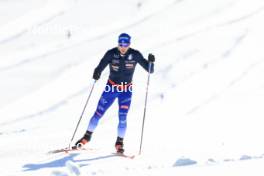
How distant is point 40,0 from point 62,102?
12.4ft

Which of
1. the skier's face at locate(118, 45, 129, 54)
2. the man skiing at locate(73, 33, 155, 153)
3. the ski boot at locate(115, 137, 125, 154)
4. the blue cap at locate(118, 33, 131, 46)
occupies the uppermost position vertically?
the blue cap at locate(118, 33, 131, 46)

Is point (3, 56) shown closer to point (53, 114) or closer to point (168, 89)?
point (53, 114)

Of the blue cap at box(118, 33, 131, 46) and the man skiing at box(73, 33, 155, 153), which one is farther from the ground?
the blue cap at box(118, 33, 131, 46)

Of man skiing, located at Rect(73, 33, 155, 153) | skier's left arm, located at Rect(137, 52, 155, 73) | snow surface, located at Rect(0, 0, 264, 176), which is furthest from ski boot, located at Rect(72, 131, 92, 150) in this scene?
skier's left arm, located at Rect(137, 52, 155, 73)

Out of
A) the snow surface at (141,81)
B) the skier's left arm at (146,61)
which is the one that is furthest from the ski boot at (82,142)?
the skier's left arm at (146,61)

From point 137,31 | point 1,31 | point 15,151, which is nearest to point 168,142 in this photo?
point 15,151

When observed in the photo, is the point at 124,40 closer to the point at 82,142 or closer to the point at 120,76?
the point at 120,76

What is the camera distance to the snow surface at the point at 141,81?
27.1ft

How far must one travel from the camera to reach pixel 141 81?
12.3 m

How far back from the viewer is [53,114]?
11.2m

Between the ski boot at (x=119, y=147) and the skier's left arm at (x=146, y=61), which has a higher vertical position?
the skier's left arm at (x=146, y=61)

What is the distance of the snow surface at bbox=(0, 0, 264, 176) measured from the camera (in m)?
8.26

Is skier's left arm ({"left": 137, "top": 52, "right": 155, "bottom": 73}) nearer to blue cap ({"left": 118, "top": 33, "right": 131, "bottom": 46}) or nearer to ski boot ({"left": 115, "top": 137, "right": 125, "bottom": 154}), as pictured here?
blue cap ({"left": 118, "top": 33, "right": 131, "bottom": 46})

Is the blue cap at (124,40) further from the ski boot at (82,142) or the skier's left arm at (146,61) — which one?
the ski boot at (82,142)
